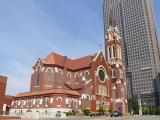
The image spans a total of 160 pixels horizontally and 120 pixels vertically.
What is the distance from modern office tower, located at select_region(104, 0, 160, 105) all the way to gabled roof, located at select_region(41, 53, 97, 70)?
229 feet

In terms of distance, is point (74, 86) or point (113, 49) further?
point (113, 49)

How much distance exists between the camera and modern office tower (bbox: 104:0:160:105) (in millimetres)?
146125

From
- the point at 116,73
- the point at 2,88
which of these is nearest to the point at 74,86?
the point at 116,73

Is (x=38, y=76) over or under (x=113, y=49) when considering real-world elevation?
under

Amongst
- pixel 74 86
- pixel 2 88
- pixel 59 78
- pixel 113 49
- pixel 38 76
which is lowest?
pixel 2 88

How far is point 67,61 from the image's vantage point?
80.8m

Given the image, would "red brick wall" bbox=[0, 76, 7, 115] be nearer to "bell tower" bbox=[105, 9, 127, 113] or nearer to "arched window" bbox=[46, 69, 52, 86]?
"arched window" bbox=[46, 69, 52, 86]

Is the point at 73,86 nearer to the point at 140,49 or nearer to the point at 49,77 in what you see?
the point at 49,77

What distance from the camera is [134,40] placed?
156875 millimetres

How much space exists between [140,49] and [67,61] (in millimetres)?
84993

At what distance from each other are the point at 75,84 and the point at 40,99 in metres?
15.6

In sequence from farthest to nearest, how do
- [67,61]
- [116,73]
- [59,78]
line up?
[67,61] < [116,73] < [59,78]

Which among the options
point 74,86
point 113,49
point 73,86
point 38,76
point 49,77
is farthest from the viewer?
point 113,49

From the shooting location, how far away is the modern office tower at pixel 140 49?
146125 mm
